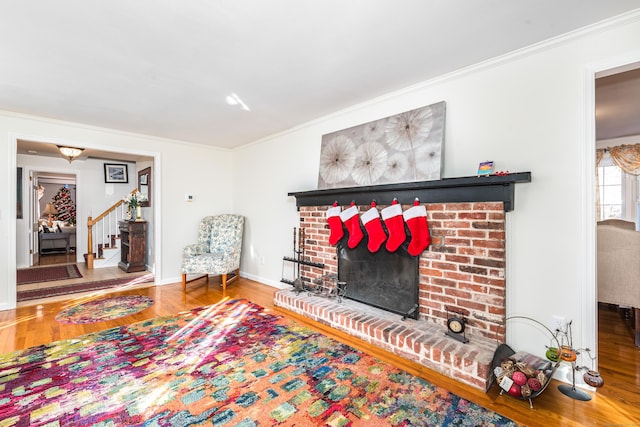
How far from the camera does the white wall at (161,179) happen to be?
3471mm

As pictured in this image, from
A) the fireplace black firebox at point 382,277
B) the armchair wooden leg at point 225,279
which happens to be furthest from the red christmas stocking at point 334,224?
the armchair wooden leg at point 225,279

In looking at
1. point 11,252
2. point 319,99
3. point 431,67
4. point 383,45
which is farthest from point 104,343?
point 431,67

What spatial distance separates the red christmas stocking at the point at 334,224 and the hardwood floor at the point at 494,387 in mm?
912

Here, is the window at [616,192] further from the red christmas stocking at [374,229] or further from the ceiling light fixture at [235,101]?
the ceiling light fixture at [235,101]

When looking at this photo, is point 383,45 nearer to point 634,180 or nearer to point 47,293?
point 634,180

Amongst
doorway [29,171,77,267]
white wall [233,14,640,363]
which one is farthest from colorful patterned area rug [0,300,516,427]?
doorway [29,171,77,267]

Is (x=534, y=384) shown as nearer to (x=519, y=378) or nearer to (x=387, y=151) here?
(x=519, y=378)

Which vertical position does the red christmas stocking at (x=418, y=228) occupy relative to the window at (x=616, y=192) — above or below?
below

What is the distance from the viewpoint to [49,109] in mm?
3334

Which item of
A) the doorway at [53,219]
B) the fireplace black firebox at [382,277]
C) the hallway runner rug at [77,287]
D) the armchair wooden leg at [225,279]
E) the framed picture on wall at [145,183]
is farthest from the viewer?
the doorway at [53,219]

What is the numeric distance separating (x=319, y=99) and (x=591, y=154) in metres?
2.26

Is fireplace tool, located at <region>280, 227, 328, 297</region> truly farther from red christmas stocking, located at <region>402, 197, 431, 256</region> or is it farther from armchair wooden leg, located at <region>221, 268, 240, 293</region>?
red christmas stocking, located at <region>402, 197, 431, 256</region>

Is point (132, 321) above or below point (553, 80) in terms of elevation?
below

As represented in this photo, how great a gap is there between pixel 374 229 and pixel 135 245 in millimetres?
4964
